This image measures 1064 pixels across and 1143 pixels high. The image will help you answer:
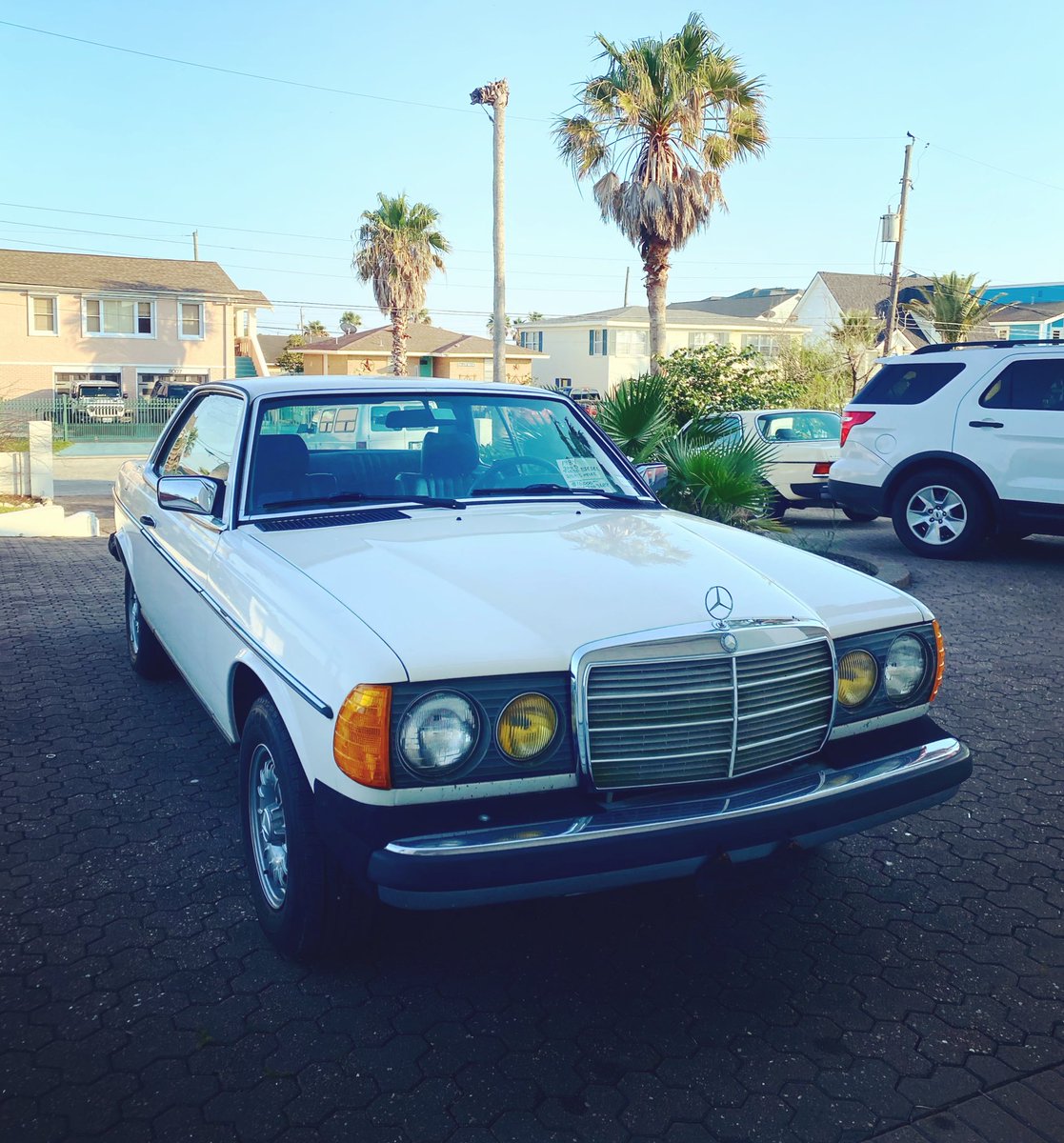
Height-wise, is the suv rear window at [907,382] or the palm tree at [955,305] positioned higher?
the palm tree at [955,305]

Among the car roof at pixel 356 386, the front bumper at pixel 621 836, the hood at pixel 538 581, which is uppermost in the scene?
the car roof at pixel 356 386

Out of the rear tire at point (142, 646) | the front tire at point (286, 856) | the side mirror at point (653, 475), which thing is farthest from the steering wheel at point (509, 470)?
the rear tire at point (142, 646)

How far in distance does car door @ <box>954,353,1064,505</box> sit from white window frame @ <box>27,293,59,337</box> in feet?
118

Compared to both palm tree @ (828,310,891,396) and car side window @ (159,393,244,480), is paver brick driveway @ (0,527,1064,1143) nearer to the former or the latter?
car side window @ (159,393,244,480)

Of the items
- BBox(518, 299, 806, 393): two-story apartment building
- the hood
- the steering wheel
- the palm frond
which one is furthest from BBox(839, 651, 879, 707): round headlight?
BBox(518, 299, 806, 393): two-story apartment building

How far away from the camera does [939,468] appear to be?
9906 mm

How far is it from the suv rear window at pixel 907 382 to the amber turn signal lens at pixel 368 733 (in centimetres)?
862

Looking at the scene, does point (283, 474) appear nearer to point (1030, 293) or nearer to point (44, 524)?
point (44, 524)

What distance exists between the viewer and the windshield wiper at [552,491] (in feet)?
13.9

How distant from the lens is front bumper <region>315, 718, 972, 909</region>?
2539 mm

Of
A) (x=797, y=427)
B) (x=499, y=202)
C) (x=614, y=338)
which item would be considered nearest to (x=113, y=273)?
(x=614, y=338)

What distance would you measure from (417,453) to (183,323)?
3880 centimetres

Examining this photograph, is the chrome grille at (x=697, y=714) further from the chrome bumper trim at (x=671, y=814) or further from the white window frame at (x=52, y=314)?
the white window frame at (x=52, y=314)

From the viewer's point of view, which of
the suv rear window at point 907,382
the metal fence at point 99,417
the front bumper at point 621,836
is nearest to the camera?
the front bumper at point 621,836
